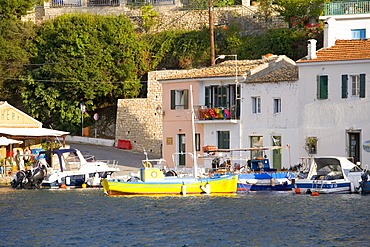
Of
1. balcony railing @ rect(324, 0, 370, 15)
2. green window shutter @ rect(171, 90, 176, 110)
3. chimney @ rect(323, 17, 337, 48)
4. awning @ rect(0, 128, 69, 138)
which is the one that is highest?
balcony railing @ rect(324, 0, 370, 15)

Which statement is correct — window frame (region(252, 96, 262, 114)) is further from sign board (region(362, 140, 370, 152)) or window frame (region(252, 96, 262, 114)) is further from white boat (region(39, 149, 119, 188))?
white boat (region(39, 149, 119, 188))

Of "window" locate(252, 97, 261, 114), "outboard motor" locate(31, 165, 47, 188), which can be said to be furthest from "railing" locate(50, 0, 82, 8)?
"outboard motor" locate(31, 165, 47, 188)

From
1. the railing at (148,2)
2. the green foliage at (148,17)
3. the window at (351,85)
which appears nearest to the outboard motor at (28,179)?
the window at (351,85)

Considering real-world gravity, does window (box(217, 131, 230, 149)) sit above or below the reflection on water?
above

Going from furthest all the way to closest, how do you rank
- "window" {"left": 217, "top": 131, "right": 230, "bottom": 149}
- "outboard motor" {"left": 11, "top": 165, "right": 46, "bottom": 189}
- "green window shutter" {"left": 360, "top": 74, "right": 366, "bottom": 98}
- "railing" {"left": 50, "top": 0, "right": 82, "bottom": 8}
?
"railing" {"left": 50, "top": 0, "right": 82, "bottom": 8}, "window" {"left": 217, "top": 131, "right": 230, "bottom": 149}, "outboard motor" {"left": 11, "top": 165, "right": 46, "bottom": 189}, "green window shutter" {"left": 360, "top": 74, "right": 366, "bottom": 98}

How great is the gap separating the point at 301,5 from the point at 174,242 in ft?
122

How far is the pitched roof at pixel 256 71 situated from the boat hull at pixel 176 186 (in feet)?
31.5

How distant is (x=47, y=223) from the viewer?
34.0 meters

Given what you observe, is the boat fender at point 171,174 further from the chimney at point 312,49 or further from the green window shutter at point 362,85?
the green window shutter at point 362,85

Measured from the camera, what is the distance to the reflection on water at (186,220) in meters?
29.6

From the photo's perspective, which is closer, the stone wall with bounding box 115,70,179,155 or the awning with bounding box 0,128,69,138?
the awning with bounding box 0,128,69,138

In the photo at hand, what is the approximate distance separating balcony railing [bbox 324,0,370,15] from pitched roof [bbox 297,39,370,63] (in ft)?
22.2

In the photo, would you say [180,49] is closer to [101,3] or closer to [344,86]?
[101,3]

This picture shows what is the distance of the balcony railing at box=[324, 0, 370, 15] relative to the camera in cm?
5569
